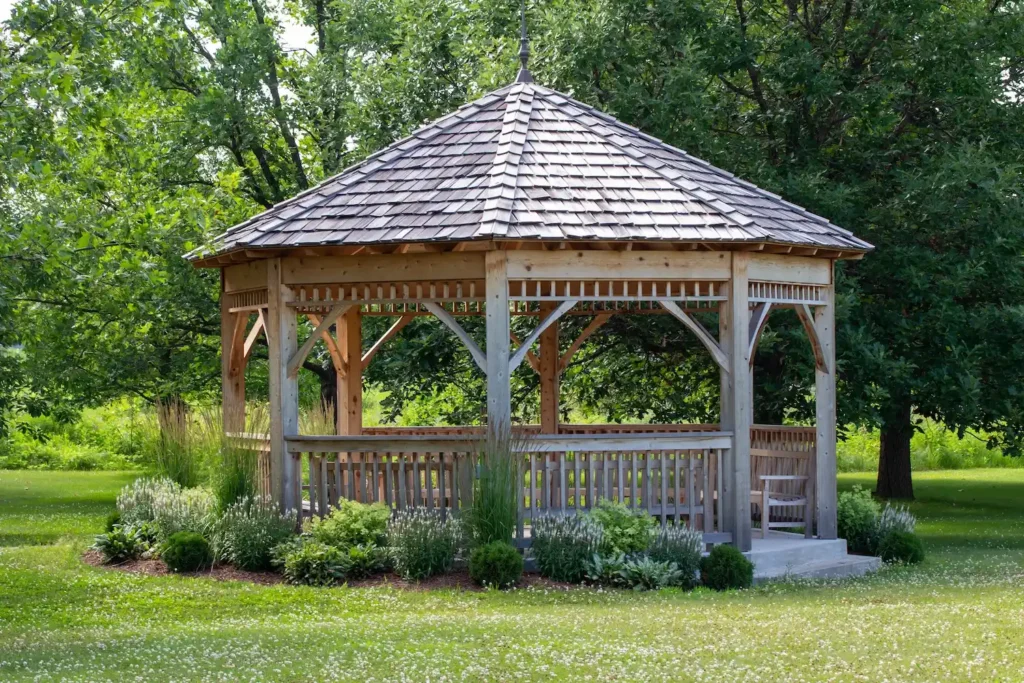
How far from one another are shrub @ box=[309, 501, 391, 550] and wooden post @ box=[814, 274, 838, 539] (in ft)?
15.8

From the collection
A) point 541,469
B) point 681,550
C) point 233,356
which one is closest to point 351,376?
point 233,356

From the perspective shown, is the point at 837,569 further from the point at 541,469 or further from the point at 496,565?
the point at 496,565

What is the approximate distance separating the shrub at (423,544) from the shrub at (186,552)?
1.90 meters

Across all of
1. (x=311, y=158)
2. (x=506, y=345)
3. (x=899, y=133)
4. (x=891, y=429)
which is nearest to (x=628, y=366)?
(x=891, y=429)

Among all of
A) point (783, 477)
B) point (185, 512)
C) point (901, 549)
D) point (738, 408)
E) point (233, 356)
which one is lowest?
point (901, 549)

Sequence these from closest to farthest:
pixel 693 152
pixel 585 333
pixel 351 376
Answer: pixel 351 376 → pixel 585 333 → pixel 693 152

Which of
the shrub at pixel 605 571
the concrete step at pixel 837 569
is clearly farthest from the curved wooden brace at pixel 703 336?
the shrub at pixel 605 571

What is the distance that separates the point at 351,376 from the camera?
1627 centimetres

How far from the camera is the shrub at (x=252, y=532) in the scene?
40.7ft

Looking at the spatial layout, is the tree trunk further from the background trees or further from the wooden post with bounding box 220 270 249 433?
the wooden post with bounding box 220 270 249 433

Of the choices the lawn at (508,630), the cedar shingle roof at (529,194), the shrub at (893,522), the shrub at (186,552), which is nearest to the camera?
the lawn at (508,630)

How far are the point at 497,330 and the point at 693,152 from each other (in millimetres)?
7138

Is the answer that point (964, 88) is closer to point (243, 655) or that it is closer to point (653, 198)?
point (653, 198)

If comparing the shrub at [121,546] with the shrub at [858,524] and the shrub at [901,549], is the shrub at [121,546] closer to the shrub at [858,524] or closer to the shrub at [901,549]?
the shrub at [858,524]
